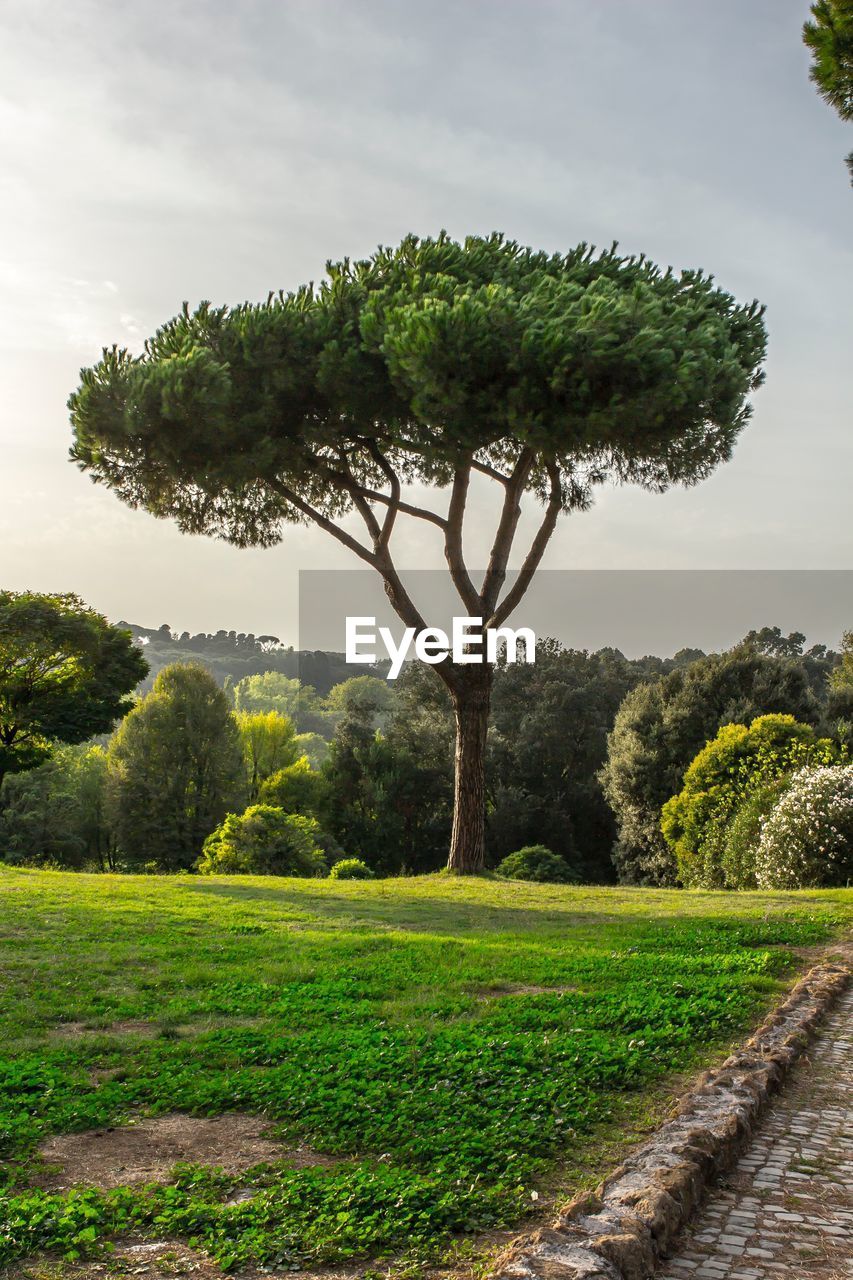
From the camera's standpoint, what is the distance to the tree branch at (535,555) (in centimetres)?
1756

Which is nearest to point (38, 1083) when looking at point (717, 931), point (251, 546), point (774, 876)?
point (717, 931)

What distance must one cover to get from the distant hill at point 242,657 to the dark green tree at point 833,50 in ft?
233

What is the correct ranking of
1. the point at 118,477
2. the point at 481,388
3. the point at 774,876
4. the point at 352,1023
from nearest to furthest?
the point at 352,1023 → the point at 481,388 → the point at 774,876 → the point at 118,477

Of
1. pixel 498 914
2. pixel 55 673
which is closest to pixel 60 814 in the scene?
pixel 55 673

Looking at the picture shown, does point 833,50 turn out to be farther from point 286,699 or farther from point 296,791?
point 286,699

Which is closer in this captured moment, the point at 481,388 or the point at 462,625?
the point at 481,388

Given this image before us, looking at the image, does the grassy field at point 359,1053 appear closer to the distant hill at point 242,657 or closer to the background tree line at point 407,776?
the background tree line at point 407,776

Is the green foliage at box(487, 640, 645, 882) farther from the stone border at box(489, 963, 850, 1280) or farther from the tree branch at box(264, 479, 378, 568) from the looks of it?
the stone border at box(489, 963, 850, 1280)

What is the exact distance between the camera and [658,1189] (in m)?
3.49

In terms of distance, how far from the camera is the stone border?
2.94m

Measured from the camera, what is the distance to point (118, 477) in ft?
59.1

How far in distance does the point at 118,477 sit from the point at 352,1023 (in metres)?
14.0

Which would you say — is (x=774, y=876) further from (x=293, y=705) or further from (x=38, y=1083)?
(x=293, y=705)

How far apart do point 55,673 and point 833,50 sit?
17041mm
